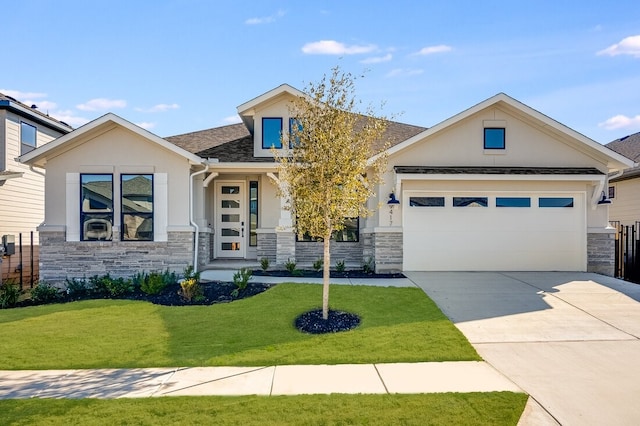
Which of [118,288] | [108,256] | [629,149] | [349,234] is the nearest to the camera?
[118,288]

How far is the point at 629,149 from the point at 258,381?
20.2 metres

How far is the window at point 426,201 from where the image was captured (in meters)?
12.2

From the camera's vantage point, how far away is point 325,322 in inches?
287

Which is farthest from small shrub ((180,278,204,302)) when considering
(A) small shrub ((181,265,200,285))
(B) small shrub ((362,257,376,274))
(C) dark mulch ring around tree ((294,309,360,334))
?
(B) small shrub ((362,257,376,274))

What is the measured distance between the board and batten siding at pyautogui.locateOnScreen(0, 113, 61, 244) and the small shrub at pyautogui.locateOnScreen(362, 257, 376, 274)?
11.4m

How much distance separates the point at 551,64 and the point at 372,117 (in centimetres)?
837

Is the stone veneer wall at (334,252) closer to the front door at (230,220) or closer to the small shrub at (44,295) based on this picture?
the front door at (230,220)

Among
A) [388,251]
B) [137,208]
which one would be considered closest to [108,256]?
[137,208]

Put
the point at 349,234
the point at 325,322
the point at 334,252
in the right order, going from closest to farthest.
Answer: the point at 325,322 → the point at 334,252 → the point at 349,234

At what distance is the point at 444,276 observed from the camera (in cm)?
1132

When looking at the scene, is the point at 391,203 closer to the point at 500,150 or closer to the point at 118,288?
the point at 500,150

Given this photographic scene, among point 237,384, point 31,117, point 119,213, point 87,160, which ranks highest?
point 31,117

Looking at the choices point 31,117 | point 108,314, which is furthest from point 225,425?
point 31,117

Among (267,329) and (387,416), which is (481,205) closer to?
(267,329)
